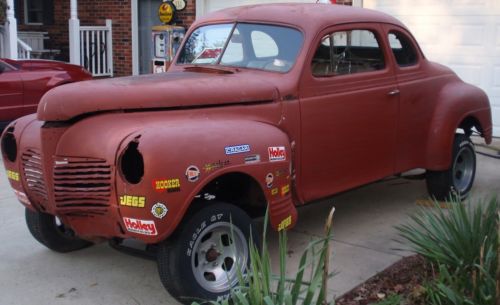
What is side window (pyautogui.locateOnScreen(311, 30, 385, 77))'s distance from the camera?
18.1 ft

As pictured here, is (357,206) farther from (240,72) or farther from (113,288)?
(113,288)

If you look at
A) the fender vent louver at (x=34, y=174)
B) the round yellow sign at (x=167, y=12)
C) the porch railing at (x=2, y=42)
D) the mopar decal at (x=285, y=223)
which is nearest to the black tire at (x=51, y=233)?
the fender vent louver at (x=34, y=174)

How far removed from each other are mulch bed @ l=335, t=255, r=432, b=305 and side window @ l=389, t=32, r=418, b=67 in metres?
2.25

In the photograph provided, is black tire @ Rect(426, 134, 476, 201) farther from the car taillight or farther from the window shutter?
the window shutter

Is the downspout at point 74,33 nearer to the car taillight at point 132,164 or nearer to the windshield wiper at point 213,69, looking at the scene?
the windshield wiper at point 213,69

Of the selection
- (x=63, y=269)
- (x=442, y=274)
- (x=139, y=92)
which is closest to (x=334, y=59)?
(x=139, y=92)

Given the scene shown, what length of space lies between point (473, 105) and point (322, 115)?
2243 millimetres

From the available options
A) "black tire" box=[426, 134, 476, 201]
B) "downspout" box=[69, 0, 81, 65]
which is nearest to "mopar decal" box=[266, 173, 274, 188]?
"black tire" box=[426, 134, 476, 201]

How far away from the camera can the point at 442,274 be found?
3.81 meters

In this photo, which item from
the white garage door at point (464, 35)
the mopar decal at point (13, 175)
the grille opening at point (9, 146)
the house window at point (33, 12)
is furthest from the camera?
the house window at point (33, 12)

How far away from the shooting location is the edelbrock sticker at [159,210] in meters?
3.81

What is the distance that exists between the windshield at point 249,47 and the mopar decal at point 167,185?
173 centimetres

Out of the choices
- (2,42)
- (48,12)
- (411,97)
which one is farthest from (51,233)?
(48,12)

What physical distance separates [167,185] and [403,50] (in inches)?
141
